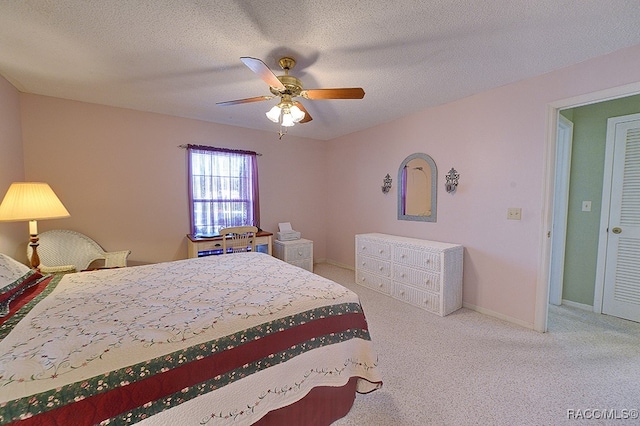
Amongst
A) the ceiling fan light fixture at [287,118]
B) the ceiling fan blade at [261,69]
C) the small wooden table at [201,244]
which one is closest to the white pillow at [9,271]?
the small wooden table at [201,244]

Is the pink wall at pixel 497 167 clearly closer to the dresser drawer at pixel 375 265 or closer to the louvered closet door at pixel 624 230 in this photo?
the dresser drawer at pixel 375 265

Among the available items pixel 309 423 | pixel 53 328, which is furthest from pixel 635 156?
pixel 53 328

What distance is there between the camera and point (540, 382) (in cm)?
177

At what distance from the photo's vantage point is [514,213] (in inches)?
103

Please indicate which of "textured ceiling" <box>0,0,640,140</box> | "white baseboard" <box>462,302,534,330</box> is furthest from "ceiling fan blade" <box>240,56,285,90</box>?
"white baseboard" <box>462,302,534,330</box>

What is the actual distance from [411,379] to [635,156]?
315 cm

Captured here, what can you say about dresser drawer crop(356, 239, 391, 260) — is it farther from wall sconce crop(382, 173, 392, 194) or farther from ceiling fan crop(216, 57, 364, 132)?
ceiling fan crop(216, 57, 364, 132)

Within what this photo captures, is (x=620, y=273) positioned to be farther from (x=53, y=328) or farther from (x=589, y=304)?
(x=53, y=328)

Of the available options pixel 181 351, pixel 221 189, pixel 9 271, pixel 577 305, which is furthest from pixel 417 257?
pixel 9 271

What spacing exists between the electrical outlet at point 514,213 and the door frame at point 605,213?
3.51 feet

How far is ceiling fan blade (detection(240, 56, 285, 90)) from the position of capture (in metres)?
1.56

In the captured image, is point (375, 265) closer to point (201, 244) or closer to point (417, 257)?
point (417, 257)

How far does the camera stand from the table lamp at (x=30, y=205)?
1955 mm

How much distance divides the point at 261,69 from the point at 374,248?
2.65 m
